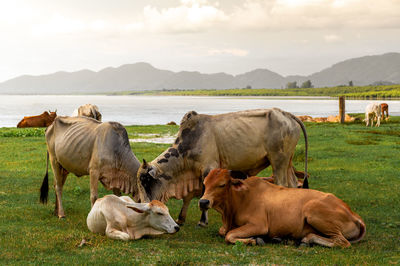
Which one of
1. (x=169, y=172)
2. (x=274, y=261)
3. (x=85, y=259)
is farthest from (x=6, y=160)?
(x=274, y=261)

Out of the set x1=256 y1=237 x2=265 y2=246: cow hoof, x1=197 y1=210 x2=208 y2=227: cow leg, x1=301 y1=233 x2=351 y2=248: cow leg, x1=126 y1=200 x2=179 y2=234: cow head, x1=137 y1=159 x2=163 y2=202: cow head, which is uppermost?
x1=137 y1=159 x2=163 y2=202: cow head

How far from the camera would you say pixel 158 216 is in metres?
7.83

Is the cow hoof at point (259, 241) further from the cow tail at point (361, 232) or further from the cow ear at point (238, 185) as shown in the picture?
the cow tail at point (361, 232)

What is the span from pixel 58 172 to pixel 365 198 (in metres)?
7.69

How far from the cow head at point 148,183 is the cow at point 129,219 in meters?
0.72

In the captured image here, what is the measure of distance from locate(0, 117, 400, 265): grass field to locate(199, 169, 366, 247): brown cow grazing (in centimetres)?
23

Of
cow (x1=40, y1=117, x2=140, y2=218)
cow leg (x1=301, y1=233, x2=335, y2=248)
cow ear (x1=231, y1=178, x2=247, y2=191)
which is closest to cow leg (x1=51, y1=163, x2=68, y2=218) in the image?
cow (x1=40, y1=117, x2=140, y2=218)

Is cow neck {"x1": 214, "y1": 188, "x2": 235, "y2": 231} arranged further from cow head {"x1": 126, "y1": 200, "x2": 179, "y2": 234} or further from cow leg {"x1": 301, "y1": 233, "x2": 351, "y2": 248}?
cow leg {"x1": 301, "y1": 233, "x2": 351, "y2": 248}

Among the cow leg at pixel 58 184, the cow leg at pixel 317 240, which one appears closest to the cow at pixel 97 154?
the cow leg at pixel 58 184

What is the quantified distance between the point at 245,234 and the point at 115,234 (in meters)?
2.22

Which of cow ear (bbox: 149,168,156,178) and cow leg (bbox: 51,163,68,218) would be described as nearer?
cow ear (bbox: 149,168,156,178)

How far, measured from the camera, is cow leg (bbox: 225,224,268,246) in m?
7.49

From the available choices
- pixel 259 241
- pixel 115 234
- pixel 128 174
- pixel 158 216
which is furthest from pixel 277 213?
pixel 128 174

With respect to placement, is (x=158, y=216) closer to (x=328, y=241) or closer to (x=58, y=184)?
(x=328, y=241)
